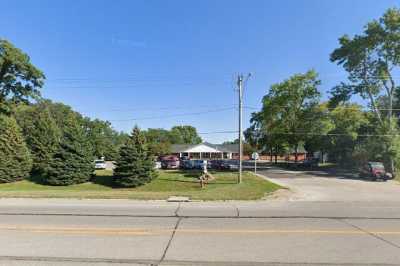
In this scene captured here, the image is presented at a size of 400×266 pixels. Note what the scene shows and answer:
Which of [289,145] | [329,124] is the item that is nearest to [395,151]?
[329,124]

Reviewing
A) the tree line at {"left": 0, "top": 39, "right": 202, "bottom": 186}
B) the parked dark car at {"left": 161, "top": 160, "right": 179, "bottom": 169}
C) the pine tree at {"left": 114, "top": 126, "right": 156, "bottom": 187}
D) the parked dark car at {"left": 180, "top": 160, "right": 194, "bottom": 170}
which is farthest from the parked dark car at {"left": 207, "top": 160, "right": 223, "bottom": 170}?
the pine tree at {"left": 114, "top": 126, "right": 156, "bottom": 187}

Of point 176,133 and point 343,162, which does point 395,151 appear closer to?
point 343,162

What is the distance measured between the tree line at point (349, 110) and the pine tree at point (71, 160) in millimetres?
31388

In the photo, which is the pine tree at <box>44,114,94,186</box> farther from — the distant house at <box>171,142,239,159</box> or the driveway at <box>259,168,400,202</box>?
the distant house at <box>171,142,239,159</box>

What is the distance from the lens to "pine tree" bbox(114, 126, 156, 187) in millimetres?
26672

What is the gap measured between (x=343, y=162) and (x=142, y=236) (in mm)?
52691

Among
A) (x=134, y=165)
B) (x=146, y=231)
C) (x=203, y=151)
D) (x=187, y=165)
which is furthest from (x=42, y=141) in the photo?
(x=203, y=151)

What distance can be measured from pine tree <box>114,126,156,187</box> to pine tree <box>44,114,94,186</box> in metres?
2.88

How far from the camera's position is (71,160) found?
2783 centimetres

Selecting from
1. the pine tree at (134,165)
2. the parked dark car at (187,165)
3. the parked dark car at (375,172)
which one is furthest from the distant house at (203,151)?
the pine tree at (134,165)

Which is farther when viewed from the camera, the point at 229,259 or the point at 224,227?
the point at 224,227

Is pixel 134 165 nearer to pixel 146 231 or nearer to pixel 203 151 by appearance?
pixel 146 231

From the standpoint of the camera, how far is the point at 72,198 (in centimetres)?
1670

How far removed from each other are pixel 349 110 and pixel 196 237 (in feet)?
147
